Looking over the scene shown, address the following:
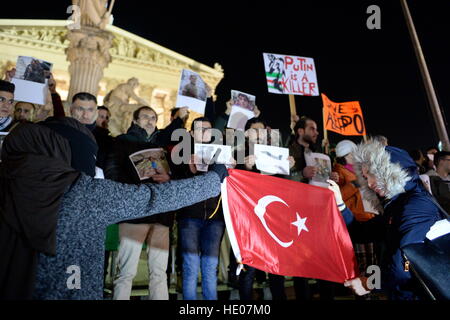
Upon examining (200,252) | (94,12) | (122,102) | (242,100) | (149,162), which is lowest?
(200,252)

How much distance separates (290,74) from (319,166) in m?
3.43

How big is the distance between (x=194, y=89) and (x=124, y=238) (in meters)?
2.64

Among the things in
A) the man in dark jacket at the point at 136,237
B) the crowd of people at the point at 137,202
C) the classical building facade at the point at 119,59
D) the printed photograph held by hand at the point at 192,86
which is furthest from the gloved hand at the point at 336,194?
the classical building facade at the point at 119,59

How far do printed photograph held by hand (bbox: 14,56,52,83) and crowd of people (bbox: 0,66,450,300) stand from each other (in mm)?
190

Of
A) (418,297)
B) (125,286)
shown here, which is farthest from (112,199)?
(418,297)

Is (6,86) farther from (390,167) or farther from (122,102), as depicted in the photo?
(122,102)

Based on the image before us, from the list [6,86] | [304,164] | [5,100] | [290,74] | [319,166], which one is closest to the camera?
[5,100]

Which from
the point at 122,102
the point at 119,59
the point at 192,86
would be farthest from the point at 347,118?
the point at 119,59

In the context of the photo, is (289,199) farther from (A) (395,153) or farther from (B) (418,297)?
(B) (418,297)

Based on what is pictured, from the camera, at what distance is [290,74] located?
7.32 meters

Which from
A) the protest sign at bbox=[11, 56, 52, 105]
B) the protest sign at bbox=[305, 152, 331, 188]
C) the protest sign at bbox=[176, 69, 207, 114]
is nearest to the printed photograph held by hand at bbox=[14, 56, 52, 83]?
the protest sign at bbox=[11, 56, 52, 105]

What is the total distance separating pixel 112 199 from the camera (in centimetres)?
168

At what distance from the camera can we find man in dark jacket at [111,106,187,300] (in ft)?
11.2

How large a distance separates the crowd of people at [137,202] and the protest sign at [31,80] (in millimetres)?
159
